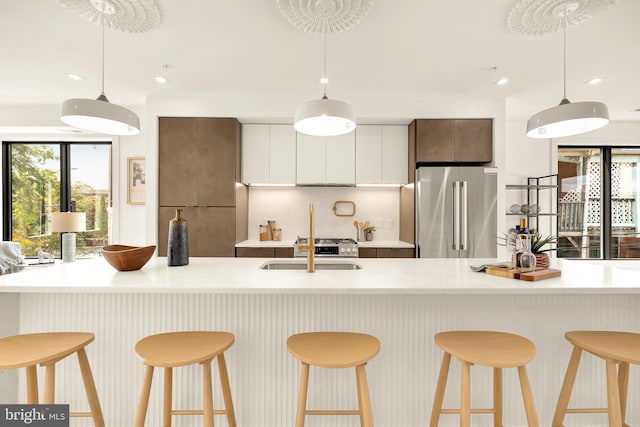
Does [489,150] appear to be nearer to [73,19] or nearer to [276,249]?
[276,249]

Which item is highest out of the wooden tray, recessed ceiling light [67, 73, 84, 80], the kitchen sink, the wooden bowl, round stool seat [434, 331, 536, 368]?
recessed ceiling light [67, 73, 84, 80]

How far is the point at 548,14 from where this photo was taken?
1.94 m

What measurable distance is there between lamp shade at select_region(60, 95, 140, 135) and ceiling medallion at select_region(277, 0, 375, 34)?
3.46 ft

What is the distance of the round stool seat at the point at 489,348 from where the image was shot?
1.26 m

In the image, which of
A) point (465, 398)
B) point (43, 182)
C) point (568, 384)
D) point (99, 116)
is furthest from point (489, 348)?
point (43, 182)

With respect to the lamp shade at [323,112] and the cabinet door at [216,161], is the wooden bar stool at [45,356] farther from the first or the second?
the cabinet door at [216,161]

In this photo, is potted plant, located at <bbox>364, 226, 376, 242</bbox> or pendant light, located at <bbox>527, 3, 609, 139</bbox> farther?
potted plant, located at <bbox>364, 226, 376, 242</bbox>

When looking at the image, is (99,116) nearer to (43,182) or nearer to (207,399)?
(207,399)

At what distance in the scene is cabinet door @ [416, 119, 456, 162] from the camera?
364cm

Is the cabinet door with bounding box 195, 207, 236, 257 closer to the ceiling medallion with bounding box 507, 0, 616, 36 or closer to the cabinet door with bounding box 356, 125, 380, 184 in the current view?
the cabinet door with bounding box 356, 125, 380, 184

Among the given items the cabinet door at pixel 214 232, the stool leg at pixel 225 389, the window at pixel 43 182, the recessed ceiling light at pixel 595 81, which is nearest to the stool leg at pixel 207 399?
the stool leg at pixel 225 389

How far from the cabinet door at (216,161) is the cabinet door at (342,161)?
3.58 ft

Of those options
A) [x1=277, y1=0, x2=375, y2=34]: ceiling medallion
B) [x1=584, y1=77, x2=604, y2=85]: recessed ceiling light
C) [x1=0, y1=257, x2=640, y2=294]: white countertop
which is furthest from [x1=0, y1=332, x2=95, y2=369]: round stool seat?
[x1=584, y1=77, x2=604, y2=85]: recessed ceiling light

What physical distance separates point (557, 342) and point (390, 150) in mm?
2598
